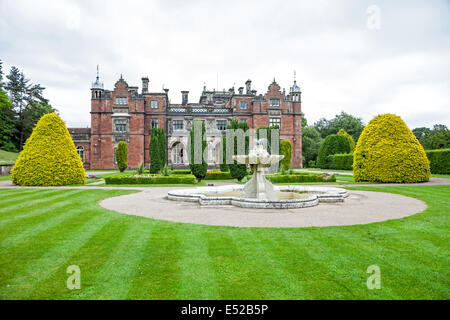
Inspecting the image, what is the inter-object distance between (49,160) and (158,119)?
24.1 metres

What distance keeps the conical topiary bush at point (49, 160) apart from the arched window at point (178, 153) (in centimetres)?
2433

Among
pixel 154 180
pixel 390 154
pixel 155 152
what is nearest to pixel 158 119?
pixel 155 152

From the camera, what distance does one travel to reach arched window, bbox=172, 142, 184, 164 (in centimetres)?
4241

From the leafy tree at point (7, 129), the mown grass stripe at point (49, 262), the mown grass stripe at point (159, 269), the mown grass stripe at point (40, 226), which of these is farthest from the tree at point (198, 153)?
the leafy tree at point (7, 129)

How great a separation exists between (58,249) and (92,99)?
129 feet

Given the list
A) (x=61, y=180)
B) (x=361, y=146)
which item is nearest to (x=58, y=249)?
(x=61, y=180)

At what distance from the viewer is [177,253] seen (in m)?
→ 4.54

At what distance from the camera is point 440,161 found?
23688 millimetres

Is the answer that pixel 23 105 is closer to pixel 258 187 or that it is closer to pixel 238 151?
pixel 238 151

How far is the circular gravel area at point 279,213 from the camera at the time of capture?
6.91m

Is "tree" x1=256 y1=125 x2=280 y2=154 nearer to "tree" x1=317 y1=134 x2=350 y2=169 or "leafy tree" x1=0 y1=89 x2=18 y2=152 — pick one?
"tree" x1=317 y1=134 x2=350 y2=169

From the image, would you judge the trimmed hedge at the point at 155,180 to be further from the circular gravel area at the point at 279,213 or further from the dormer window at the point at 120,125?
the dormer window at the point at 120,125

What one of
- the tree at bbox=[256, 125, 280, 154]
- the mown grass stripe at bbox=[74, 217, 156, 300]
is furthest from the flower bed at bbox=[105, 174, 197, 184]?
the mown grass stripe at bbox=[74, 217, 156, 300]
